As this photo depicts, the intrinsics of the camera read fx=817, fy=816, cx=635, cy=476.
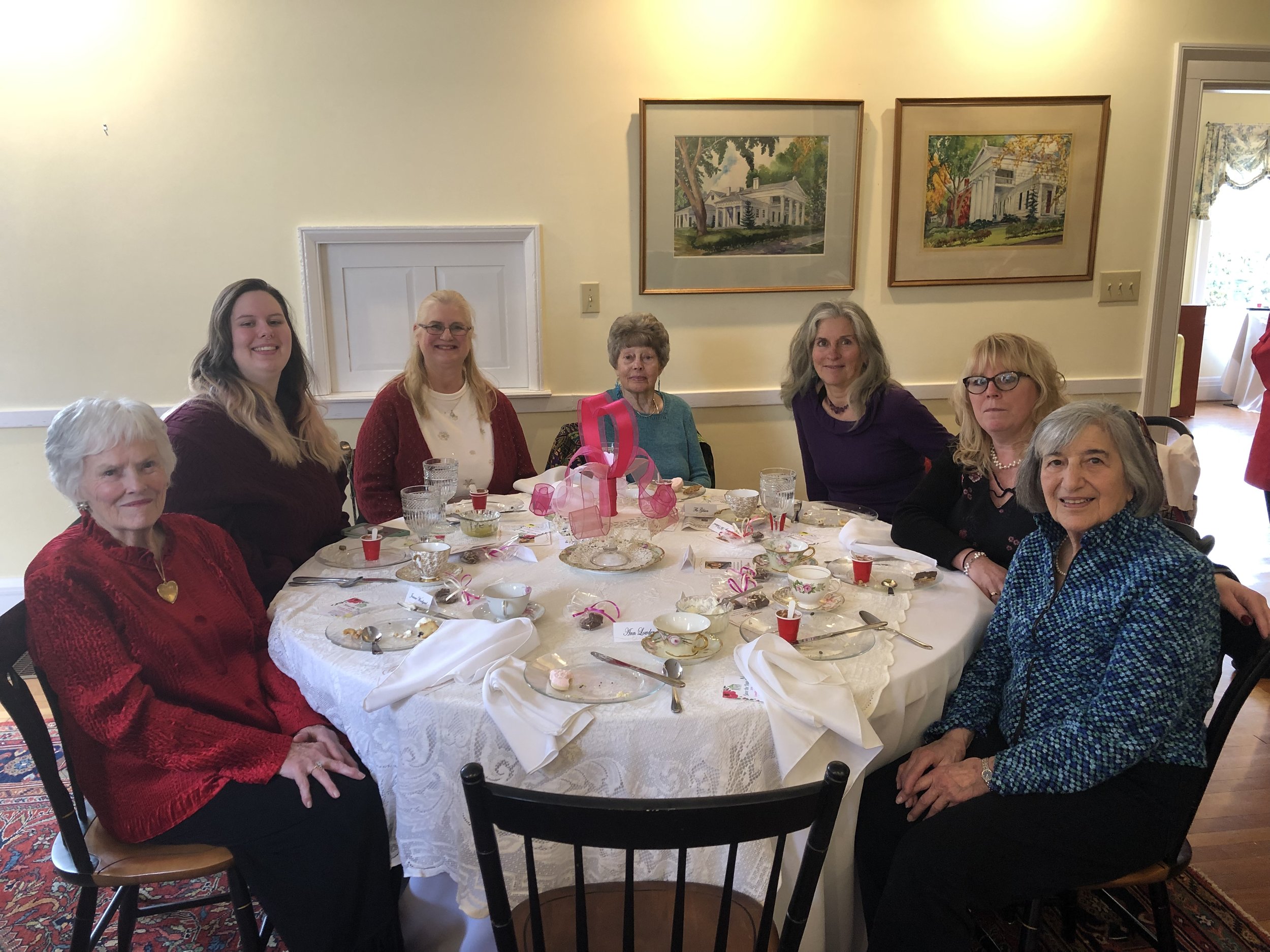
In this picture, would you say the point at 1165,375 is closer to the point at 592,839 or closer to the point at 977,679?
the point at 977,679

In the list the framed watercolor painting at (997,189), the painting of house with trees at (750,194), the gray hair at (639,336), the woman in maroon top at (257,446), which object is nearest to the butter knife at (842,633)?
the woman in maroon top at (257,446)

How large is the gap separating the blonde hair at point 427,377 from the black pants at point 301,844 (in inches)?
62.7

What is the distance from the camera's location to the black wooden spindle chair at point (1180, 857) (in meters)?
1.33

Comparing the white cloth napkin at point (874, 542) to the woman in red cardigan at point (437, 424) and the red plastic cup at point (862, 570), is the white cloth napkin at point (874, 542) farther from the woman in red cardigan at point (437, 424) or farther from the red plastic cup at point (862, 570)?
the woman in red cardigan at point (437, 424)

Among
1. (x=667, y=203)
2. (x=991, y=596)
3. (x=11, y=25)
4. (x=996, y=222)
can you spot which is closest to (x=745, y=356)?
(x=667, y=203)

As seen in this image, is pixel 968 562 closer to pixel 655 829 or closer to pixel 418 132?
pixel 655 829

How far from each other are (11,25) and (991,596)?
3823 mm

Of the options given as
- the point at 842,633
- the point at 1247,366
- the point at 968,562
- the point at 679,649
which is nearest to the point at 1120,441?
the point at 968,562

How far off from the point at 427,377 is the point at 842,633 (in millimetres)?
1875

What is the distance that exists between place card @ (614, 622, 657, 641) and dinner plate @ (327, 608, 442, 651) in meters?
0.34

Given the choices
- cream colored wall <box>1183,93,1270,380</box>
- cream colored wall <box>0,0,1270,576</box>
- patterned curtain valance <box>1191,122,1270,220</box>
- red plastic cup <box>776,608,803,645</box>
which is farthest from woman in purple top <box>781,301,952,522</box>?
patterned curtain valance <box>1191,122,1270,220</box>

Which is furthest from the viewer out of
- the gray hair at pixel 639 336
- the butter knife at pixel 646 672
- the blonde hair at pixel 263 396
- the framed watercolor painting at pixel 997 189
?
the framed watercolor painting at pixel 997 189

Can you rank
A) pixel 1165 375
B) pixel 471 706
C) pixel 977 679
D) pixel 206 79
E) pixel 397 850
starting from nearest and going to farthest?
pixel 471 706 < pixel 397 850 < pixel 977 679 < pixel 206 79 < pixel 1165 375

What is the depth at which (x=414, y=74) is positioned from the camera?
3.16 metres
